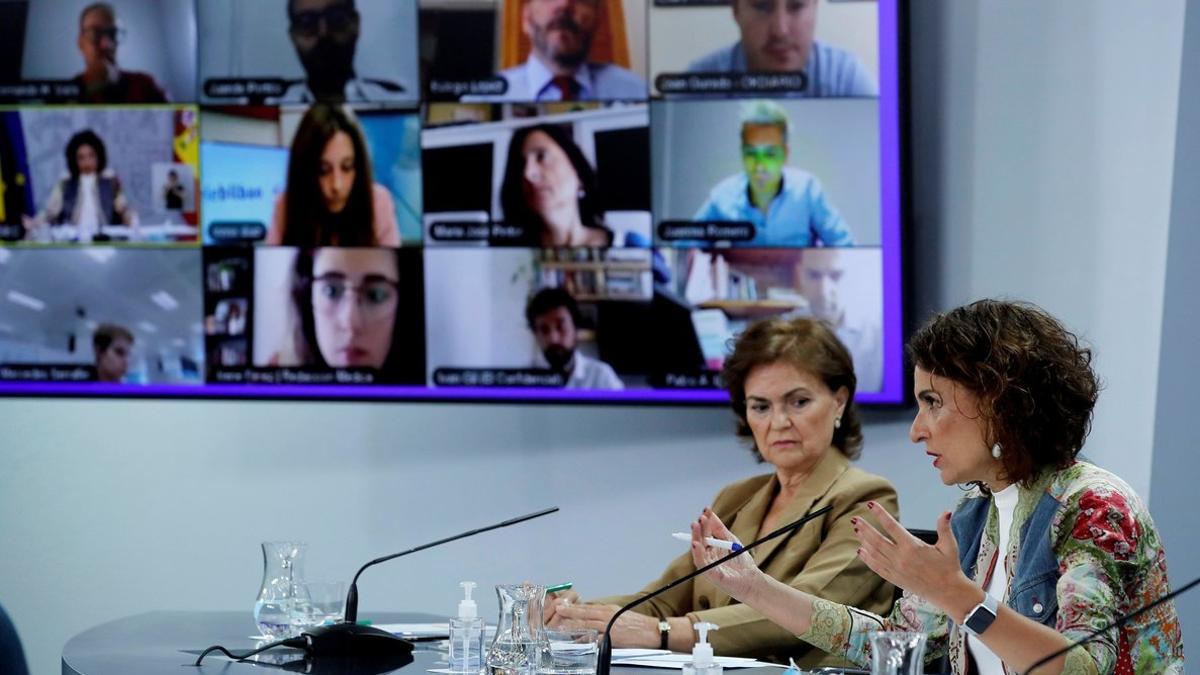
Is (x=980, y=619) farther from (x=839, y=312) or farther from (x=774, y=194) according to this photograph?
(x=774, y=194)

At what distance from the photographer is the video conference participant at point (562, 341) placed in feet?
14.0

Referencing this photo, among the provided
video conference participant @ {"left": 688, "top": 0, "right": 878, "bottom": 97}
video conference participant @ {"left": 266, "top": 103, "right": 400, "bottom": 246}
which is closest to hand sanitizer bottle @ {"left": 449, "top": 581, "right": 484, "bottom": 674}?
video conference participant @ {"left": 266, "top": 103, "right": 400, "bottom": 246}

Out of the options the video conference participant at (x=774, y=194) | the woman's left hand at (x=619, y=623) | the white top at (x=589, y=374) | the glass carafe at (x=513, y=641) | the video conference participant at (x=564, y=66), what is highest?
the video conference participant at (x=564, y=66)

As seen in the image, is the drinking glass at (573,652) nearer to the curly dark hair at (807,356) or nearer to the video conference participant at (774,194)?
the curly dark hair at (807,356)

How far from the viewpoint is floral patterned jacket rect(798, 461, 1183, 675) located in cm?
222

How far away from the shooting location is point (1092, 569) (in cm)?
226

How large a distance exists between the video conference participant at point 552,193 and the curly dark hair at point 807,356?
0.80 metres

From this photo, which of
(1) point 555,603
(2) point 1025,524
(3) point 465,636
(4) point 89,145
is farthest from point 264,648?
(4) point 89,145

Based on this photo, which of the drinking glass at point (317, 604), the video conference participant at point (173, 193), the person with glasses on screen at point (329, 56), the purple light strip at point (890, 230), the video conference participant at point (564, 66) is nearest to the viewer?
the drinking glass at point (317, 604)

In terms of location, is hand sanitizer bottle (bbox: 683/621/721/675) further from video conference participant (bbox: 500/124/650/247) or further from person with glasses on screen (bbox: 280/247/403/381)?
person with glasses on screen (bbox: 280/247/403/381)

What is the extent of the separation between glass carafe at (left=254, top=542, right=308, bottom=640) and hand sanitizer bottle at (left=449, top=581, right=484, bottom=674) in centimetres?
45

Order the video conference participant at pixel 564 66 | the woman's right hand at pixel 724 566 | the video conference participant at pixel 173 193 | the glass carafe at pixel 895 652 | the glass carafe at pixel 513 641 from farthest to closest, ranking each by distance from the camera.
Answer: the video conference participant at pixel 173 193, the video conference participant at pixel 564 66, the woman's right hand at pixel 724 566, the glass carafe at pixel 513 641, the glass carafe at pixel 895 652

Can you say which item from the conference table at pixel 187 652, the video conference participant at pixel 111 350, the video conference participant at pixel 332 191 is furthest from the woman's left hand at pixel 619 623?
the video conference participant at pixel 111 350

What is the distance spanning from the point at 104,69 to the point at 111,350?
798 millimetres
